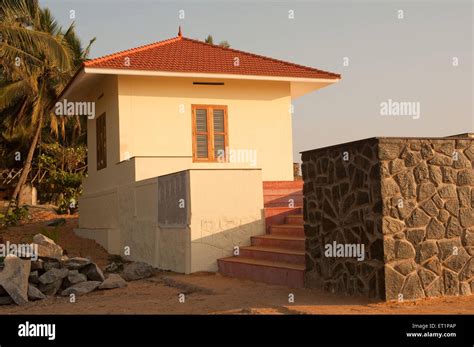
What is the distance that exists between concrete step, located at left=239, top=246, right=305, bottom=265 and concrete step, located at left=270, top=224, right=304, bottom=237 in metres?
0.53

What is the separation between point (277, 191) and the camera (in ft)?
49.3

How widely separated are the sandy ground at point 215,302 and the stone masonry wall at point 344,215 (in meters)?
0.29

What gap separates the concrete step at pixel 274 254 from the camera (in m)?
11.0

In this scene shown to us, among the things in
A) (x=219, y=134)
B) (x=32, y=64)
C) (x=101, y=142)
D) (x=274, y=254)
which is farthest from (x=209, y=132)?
(x=32, y=64)

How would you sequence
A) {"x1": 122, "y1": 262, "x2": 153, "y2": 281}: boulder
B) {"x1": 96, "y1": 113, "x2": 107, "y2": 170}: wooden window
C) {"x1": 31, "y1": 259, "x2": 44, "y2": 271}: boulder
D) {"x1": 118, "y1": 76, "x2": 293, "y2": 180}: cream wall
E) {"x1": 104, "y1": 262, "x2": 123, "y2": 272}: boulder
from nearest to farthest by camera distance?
{"x1": 31, "y1": 259, "x2": 44, "y2": 271}: boulder
{"x1": 122, "y1": 262, "x2": 153, "y2": 281}: boulder
{"x1": 104, "y1": 262, "x2": 123, "y2": 272}: boulder
{"x1": 118, "y1": 76, "x2": 293, "y2": 180}: cream wall
{"x1": 96, "y1": 113, "x2": 107, "y2": 170}: wooden window

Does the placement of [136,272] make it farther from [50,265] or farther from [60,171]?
[60,171]

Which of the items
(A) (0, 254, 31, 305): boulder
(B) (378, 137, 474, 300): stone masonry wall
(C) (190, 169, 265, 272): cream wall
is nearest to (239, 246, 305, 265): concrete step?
(C) (190, 169, 265, 272): cream wall

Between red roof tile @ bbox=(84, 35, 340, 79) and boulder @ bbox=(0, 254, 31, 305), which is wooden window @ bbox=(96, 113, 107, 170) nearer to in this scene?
red roof tile @ bbox=(84, 35, 340, 79)

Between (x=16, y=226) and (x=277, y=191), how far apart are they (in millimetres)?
11441

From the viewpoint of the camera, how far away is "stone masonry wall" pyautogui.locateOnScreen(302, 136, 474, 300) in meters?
8.59

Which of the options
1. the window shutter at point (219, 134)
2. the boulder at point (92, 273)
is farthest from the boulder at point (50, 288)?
the window shutter at point (219, 134)

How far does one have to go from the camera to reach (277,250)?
11.8 meters
